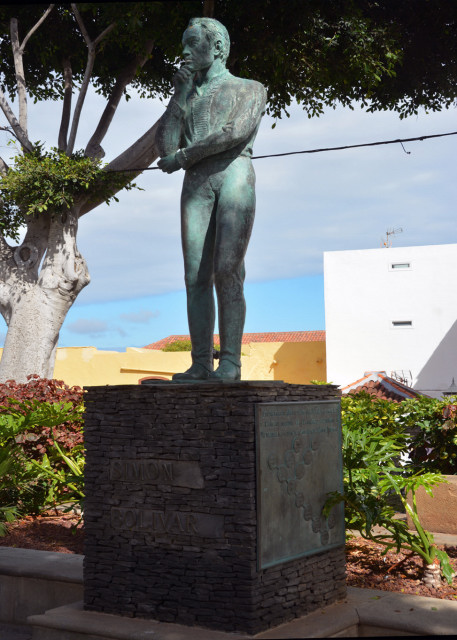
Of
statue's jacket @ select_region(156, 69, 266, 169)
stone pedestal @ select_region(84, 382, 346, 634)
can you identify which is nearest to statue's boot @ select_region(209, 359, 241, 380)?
stone pedestal @ select_region(84, 382, 346, 634)

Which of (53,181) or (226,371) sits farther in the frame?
(53,181)

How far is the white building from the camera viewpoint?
26156 mm

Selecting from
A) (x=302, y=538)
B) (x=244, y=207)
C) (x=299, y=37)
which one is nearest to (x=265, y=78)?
(x=299, y=37)

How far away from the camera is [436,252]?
2614 cm

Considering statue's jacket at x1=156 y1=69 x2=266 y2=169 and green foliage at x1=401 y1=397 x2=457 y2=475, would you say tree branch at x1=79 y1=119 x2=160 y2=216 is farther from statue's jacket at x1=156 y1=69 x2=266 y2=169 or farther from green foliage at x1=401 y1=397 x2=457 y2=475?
statue's jacket at x1=156 y1=69 x2=266 y2=169

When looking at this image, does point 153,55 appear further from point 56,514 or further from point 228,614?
point 228,614

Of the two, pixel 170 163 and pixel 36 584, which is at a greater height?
pixel 170 163

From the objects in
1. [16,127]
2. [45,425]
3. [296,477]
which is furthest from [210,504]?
[16,127]

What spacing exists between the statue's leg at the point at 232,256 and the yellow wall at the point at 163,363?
2340cm

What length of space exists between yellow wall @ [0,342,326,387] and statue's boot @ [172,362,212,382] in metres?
23.3

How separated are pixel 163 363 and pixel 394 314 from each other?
8548 mm

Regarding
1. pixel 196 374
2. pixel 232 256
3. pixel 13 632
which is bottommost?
pixel 13 632

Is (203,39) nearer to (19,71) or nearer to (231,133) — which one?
(231,133)

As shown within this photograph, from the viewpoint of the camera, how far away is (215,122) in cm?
463
